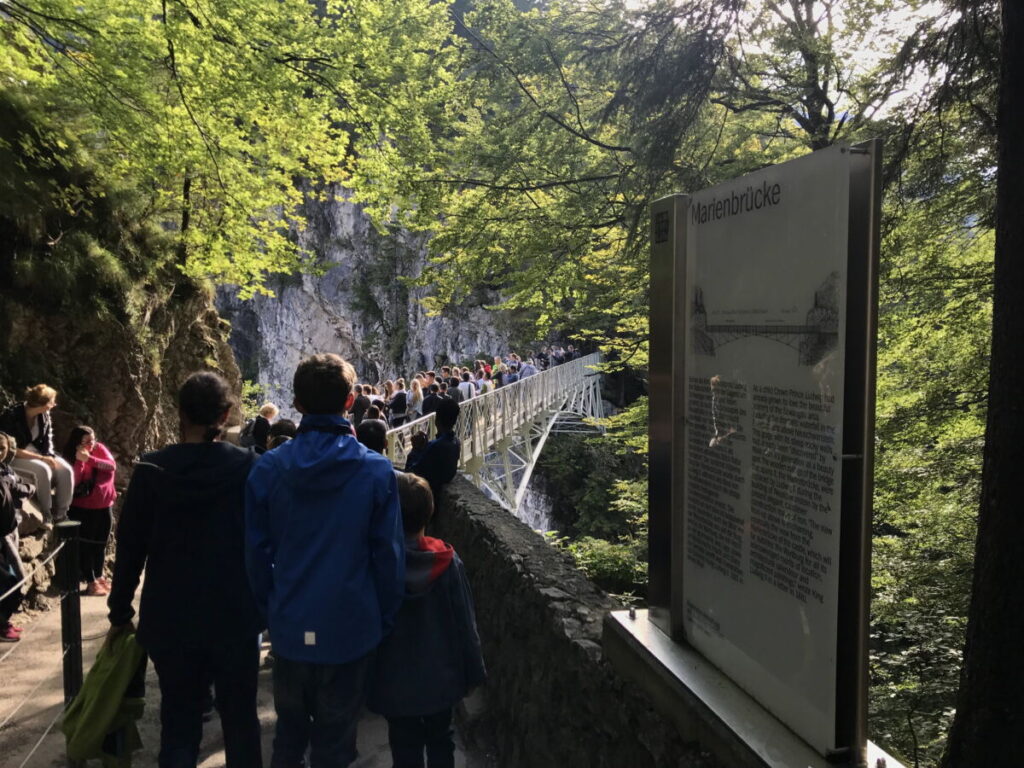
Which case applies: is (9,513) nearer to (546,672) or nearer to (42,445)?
(42,445)

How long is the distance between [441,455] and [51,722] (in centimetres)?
249

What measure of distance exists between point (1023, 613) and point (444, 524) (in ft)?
10.9

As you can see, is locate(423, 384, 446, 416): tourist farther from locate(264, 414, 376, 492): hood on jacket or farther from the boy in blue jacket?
locate(264, 414, 376, 492): hood on jacket

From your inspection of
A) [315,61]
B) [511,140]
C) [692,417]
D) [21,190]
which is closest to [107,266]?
[21,190]

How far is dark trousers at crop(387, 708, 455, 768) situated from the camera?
2354 millimetres

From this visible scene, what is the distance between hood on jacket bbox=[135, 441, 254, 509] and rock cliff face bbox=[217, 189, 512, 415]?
109 feet

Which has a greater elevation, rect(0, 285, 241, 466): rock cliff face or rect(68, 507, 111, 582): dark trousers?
rect(0, 285, 241, 466): rock cliff face

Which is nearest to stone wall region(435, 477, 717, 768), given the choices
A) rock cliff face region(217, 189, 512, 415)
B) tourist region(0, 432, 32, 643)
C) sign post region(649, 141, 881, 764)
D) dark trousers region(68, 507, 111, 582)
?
sign post region(649, 141, 881, 764)

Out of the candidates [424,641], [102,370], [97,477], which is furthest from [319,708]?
[102,370]

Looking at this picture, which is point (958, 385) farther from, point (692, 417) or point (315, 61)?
point (315, 61)

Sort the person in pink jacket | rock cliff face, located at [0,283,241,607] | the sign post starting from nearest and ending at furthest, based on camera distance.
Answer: the sign post < the person in pink jacket < rock cliff face, located at [0,283,241,607]

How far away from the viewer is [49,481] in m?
4.37

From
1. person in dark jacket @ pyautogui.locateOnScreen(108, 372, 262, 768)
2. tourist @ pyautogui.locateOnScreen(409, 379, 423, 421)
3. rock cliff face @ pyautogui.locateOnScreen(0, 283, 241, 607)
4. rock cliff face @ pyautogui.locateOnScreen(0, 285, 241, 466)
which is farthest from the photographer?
tourist @ pyautogui.locateOnScreen(409, 379, 423, 421)

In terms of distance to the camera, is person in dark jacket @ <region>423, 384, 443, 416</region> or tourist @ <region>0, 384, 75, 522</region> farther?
person in dark jacket @ <region>423, 384, 443, 416</region>
